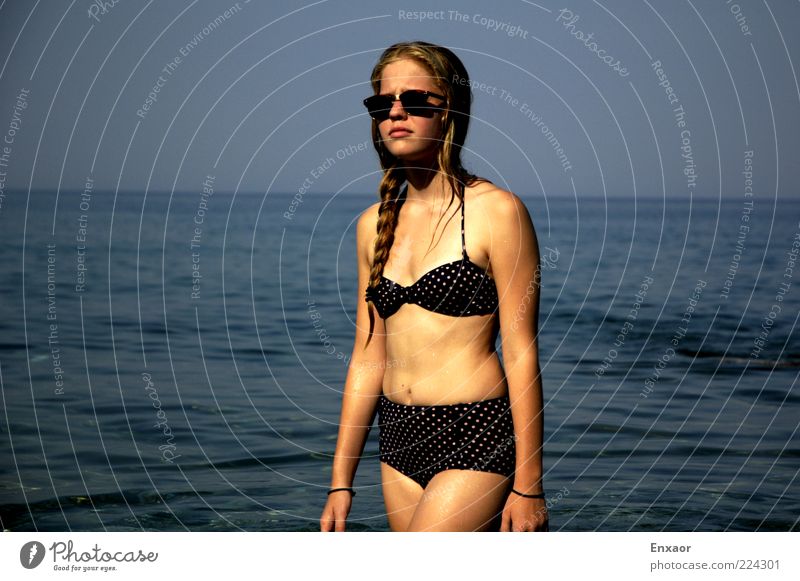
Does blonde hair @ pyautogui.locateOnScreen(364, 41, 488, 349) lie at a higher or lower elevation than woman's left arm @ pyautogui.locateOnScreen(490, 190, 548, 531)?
higher

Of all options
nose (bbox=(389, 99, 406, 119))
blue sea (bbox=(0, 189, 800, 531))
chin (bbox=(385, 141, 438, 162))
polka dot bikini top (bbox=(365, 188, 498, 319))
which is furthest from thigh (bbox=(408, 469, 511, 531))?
blue sea (bbox=(0, 189, 800, 531))

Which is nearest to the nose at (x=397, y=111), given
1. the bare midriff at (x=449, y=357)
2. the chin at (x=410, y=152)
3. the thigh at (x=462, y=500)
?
the chin at (x=410, y=152)

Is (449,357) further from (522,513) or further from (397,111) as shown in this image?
(397,111)

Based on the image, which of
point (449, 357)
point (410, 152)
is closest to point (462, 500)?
point (449, 357)

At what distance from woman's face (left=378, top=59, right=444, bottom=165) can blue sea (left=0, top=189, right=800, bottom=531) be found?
92.0 inches

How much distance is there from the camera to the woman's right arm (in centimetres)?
475

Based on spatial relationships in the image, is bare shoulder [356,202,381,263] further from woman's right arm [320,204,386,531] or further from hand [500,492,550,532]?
hand [500,492,550,532]

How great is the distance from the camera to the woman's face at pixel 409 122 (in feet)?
14.6

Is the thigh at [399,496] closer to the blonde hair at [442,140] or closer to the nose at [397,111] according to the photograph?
the blonde hair at [442,140]
